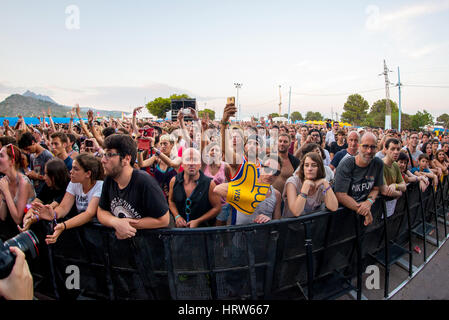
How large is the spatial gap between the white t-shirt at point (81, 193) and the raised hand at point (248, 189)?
4.85 feet

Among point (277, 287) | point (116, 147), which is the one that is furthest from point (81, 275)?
point (277, 287)

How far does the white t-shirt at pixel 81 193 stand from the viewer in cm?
258

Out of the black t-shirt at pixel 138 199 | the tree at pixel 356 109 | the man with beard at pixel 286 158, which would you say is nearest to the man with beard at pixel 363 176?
the man with beard at pixel 286 158

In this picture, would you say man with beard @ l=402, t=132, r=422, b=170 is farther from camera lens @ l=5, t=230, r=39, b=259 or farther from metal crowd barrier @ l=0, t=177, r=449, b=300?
camera lens @ l=5, t=230, r=39, b=259

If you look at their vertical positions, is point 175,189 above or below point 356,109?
below

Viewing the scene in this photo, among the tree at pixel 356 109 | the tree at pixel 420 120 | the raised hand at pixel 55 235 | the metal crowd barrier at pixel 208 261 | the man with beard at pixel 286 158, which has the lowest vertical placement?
the metal crowd barrier at pixel 208 261

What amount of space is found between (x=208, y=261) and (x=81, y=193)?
1.60 meters

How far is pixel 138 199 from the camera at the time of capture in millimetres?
2111

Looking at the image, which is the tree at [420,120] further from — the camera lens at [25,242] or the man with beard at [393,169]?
the camera lens at [25,242]

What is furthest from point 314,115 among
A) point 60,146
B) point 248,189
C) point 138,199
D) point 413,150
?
point 138,199

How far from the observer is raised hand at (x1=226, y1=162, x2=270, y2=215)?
2.27 metres

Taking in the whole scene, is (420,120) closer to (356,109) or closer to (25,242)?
(356,109)

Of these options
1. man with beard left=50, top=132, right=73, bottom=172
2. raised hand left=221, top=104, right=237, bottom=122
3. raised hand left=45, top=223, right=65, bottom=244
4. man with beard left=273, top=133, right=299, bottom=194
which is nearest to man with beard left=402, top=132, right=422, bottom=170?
man with beard left=273, top=133, right=299, bottom=194
